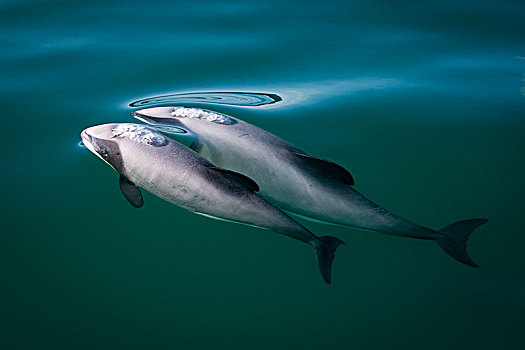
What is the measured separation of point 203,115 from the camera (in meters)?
4.35

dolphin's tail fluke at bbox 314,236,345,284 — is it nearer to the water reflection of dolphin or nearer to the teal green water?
the teal green water

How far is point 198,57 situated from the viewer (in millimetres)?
6441

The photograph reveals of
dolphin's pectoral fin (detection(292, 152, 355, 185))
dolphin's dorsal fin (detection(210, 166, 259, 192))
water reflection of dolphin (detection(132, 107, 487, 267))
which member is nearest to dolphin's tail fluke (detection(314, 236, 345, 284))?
water reflection of dolphin (detection(132, 107, 487, 267))

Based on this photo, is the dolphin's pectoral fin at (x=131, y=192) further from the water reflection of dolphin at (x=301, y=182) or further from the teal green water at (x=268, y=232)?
the water reflection of dolphin at (x=301, y=182)

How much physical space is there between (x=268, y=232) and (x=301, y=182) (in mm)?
502

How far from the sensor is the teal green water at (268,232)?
2836mm

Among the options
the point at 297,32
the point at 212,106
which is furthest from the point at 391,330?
the point at 297,32

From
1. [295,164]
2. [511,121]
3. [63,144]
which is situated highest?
[511,121]

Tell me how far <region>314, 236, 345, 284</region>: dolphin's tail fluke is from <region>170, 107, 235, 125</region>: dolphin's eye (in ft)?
5.03

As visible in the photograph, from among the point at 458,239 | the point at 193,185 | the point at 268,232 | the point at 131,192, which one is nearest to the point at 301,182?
the point at 268,232

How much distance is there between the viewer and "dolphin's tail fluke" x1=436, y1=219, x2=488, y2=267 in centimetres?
316

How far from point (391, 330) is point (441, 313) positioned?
0.36m

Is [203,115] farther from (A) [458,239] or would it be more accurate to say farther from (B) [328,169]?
(A) [458,239]

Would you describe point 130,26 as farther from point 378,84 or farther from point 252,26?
point 378,84
